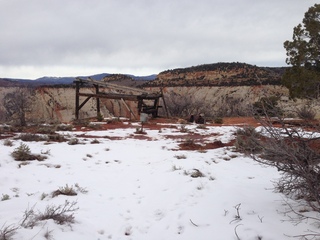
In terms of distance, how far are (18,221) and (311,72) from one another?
12353mm

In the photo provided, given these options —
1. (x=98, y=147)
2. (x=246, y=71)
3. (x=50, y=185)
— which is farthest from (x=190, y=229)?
(x=246, y=71)

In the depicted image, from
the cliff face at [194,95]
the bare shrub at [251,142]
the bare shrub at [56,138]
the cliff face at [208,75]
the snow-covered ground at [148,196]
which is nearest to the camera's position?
the snow-covered ground at [148,196]

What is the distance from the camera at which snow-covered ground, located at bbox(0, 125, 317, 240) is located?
10.9ft

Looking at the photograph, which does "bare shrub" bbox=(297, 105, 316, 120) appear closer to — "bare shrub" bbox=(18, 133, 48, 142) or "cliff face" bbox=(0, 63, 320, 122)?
"bare shrub" bbox=(18, 133, 48, 142)

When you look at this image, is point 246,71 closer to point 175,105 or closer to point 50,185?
point 175,105

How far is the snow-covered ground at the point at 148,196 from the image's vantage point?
10.9 ft

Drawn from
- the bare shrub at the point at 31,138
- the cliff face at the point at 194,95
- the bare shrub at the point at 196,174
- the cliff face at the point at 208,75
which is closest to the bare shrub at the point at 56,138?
the bare shrub at the point at 31,138

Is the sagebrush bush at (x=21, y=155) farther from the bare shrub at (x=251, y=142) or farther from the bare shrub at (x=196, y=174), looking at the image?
the bare shrub at (x=251, y=142)

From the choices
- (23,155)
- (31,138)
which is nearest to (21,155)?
(23,155)

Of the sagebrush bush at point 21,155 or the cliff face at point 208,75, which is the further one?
the cliff face at point 208,75

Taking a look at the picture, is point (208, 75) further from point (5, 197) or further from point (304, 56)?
point (5, 197)

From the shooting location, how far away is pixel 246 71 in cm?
4494

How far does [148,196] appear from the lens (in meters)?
4.71

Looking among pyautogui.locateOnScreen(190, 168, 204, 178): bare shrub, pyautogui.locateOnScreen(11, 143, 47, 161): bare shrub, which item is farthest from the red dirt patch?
pyautogui.locateOnScreen(11, 143, 47, 161): bare shrub
